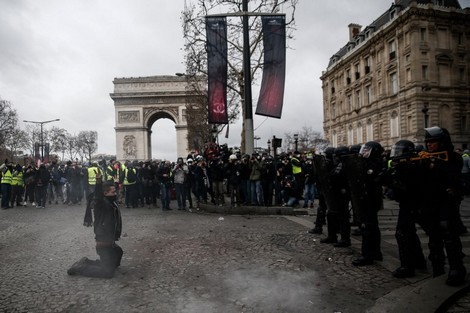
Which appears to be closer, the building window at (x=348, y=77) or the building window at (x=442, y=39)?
the building window at (x=442, y=39)

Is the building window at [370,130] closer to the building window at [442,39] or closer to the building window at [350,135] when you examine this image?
Answer: the building window at [350,135]

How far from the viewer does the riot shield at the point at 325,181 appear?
6438 millimetres

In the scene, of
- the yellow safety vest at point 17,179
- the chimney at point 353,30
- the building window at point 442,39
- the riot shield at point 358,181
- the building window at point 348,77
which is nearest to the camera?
the riot shield at point 358,181

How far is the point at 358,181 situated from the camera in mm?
5238

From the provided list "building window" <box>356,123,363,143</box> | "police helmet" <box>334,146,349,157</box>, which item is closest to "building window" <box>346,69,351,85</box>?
"building window" <box>356,123,363,143</box>

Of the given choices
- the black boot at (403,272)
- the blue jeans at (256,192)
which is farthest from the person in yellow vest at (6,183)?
the black boot at (403,272)

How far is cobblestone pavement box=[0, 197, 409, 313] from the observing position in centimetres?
380

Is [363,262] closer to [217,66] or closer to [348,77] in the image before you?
[217,66]

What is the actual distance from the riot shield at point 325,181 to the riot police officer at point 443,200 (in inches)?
81.5

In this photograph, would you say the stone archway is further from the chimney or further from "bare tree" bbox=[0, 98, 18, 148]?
the chimney

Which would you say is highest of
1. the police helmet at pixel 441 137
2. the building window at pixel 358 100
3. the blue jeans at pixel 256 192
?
the building window at pixel 358 100

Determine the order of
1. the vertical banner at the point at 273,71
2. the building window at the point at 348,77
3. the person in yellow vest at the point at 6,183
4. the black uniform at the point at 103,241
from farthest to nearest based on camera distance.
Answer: the building window at the point at 348,77
the person in yellow vest at the point at 6,183
the vertical banner at the point at 273,71
the black uniform at the point at 103,241

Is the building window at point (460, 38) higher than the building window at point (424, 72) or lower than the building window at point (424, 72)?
higher

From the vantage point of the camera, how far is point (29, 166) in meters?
14.6
